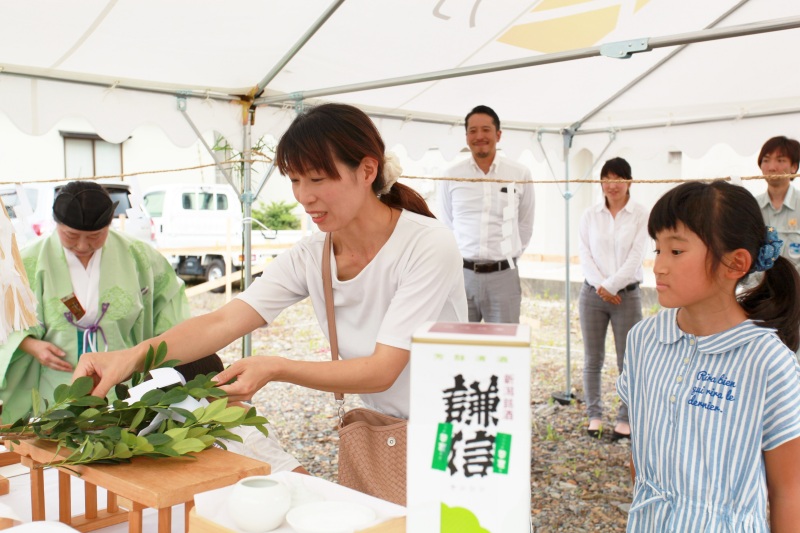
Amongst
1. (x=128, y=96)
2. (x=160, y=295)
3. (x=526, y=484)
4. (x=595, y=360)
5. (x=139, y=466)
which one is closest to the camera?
(x=526, y=484)

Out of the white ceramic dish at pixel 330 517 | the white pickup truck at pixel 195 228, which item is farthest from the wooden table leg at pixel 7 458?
the white pickup truck at pixel 195 228

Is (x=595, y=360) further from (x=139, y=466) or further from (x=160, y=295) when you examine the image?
(x=139, y=466)

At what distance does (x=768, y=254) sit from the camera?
1377 mm

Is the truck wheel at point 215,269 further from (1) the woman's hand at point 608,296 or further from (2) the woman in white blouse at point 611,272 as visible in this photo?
(1) the woman's hand at point 608,296

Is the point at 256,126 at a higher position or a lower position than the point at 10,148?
lower

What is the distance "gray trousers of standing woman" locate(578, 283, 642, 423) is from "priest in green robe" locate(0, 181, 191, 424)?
2688 mm

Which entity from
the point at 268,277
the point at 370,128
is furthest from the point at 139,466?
the point at 370,128

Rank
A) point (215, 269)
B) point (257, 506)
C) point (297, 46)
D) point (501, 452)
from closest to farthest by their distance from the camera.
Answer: point (501, 452), point (257, 506), point (297, 46), point (215, 269)

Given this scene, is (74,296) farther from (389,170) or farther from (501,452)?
(501,452)

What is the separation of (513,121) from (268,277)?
3.53m

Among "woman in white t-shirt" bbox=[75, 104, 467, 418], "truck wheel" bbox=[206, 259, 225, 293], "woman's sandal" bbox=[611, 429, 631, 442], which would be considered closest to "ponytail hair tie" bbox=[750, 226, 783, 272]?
"woman in white t-shirt" bbox=[75, 104, 467, 418]

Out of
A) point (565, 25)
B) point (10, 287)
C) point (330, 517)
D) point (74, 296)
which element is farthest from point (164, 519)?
point (565, 25)

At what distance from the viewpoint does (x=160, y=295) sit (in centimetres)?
268

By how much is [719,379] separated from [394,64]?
279 cm
